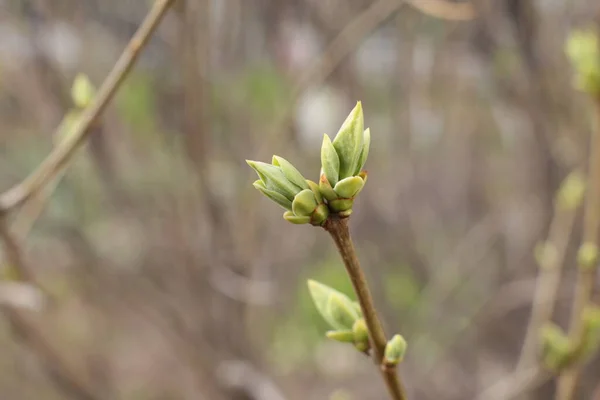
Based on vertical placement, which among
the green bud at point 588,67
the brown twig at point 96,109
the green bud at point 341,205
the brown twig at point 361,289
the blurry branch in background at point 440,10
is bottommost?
the brown twig at point 361,289

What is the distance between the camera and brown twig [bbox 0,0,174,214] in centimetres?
32

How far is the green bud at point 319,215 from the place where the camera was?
0.70ft

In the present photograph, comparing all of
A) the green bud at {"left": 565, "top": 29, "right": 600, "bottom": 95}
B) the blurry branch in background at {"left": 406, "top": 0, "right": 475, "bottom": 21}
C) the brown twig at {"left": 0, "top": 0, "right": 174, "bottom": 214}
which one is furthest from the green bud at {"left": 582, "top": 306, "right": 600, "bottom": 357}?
the brown twig at {"left": 0, "top": 0, "right": 174, "bottom": 214}

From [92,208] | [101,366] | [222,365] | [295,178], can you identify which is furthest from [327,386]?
[295,178]

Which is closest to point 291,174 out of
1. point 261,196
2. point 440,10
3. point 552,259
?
point 440,10

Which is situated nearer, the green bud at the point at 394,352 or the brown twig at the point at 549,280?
the green bud at the point at 394,352

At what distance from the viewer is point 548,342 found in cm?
48

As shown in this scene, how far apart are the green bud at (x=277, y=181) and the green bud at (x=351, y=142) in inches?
0.8

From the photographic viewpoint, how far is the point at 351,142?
0.72 ft

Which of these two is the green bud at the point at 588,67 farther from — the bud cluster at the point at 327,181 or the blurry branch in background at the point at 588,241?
the bud cluster at the point at 327,181

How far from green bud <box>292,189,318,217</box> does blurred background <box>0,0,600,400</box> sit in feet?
1.70

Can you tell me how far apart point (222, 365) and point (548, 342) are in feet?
1.77

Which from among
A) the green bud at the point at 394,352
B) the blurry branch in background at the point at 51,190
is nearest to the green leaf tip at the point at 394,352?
the green bud at the point at 394,352

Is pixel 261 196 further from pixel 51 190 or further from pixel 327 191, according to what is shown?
pixel 327 191
